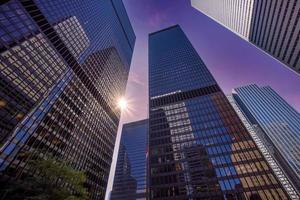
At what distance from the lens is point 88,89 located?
84375mm

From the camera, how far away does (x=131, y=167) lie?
16388cm

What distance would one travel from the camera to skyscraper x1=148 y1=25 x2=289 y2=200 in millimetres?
53156

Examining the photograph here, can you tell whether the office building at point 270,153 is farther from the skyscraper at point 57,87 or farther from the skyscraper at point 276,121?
the skyscraper at point 57,87

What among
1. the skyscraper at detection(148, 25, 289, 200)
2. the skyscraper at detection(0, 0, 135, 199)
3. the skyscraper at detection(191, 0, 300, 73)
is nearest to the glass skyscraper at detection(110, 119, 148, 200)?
the skyscraper at detection(0, 0, 135, 199)

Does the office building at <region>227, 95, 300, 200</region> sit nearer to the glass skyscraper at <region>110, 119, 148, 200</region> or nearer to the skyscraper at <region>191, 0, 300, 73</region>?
the skyscraper at <region>191, 0, 300, 73</region>

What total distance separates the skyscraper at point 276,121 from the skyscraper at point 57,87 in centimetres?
13600

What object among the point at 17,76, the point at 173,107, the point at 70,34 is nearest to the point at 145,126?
the point at 173,107

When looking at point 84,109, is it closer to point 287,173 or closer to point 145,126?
point 145,126

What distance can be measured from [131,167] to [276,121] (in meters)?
143

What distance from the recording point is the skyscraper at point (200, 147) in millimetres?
53156

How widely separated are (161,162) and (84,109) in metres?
41.4

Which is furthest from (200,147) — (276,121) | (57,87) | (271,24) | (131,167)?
(276,121)

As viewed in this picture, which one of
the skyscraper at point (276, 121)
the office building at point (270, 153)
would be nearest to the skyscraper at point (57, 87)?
the office building at point (270, 153)

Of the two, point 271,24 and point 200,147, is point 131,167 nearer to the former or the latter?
point 200,147
